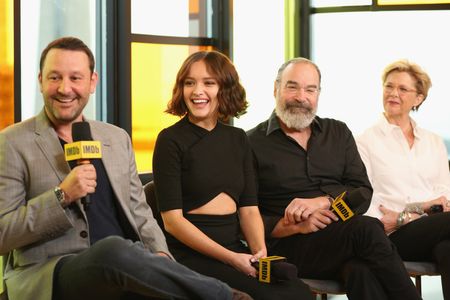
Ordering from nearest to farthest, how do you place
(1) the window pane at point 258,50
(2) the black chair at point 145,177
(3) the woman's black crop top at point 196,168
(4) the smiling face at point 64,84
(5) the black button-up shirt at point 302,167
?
(4) the smiling face at point 64,84, (3) the woman's black crop top at point 196,168, (5) the black button-up shirt at point 302,167, (2) the black chair at point 145,177, (1) the window pane at point 258,50

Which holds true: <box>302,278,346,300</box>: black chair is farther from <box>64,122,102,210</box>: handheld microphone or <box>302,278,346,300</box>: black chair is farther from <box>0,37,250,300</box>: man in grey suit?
<box>64,122,102,210</box>: handheld microphone

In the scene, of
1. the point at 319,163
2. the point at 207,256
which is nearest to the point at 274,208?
the point at 319,163

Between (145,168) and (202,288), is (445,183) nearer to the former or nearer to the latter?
(145,168)

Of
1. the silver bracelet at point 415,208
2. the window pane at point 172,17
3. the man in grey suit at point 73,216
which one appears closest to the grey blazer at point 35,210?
the man in grey suit at point 73,216

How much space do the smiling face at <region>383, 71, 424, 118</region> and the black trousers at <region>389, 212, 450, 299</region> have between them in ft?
2.18

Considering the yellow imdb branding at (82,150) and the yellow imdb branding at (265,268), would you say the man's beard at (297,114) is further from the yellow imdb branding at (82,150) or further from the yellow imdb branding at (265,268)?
the yellow imdb branding at (82,150)

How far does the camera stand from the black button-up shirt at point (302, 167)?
140 inches

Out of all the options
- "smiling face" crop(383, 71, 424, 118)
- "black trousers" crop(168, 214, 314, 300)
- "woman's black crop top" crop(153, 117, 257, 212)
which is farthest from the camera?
"smiling face" crop(383, 71, 424, 118)

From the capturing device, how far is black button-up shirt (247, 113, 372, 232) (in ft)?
11.7

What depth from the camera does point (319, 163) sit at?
3.62m

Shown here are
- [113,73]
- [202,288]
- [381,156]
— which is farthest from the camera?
[113,73]

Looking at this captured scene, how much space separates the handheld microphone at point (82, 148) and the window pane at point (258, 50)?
9.79 ft

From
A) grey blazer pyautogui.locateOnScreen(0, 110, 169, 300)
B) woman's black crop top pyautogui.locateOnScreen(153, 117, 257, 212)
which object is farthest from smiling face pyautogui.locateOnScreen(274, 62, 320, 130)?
grey blazer pyautogui.locateOnScreen(0, 110, 169, 300)

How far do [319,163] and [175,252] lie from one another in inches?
31.6
